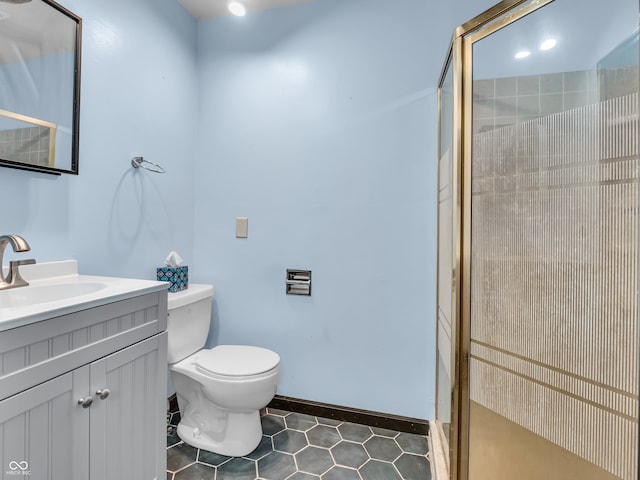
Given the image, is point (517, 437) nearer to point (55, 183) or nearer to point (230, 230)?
point (230, 230)

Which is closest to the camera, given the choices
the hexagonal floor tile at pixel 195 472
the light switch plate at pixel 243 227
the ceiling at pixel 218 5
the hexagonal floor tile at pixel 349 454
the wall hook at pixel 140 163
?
the hexagonal floor tile at pixel 195 472

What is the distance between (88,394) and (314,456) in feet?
3.46

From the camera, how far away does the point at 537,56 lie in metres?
1.05

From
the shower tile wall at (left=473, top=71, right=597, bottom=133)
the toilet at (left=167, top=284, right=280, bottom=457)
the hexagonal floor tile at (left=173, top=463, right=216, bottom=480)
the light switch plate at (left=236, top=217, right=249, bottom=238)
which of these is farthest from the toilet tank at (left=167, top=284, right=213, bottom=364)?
the shower tile wall at (left=473, top=71, right=597, bottom=133)

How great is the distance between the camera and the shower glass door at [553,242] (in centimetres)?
82

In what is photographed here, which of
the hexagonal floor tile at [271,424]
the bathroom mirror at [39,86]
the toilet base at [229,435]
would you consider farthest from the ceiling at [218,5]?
the hexagonal floor tile at [271,424]

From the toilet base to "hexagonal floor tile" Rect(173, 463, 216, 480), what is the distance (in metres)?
0.09

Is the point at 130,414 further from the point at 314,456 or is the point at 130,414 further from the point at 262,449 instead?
the point at 314,456

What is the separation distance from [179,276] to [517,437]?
1.62m

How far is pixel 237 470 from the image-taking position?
144cm

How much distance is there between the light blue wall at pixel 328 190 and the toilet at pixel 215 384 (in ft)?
1.04

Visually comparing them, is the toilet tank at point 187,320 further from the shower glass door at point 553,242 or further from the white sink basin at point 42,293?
the shower glass door at point 553,242

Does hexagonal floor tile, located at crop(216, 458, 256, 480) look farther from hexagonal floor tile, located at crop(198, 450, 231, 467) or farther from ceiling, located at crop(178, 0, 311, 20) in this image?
ceiling, located at crop(178, 0, 311, 20)

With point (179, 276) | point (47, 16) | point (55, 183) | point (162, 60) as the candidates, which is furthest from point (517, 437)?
point (162, 60)
